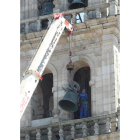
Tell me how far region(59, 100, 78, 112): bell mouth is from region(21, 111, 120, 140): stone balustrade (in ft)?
1.98

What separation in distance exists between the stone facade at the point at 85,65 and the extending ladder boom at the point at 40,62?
1.02 meters

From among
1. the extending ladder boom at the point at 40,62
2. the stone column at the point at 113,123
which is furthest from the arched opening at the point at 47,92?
the stone column at the point at 113,123

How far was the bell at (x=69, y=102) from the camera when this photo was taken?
953 inches

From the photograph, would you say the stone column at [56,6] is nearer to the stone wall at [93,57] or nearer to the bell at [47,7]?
the bell at [47,7]

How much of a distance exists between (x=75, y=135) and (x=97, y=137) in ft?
3.27

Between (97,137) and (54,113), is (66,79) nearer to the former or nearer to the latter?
(54,113)

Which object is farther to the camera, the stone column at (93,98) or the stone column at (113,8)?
the stone column at (113,8)

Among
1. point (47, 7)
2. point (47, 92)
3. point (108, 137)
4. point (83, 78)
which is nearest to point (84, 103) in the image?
point (83, 78)

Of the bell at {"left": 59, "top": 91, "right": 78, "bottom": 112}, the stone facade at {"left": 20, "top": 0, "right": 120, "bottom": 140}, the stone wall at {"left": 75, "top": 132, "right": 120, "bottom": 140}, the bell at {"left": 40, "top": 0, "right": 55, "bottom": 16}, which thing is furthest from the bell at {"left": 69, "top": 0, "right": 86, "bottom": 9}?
the stone wall at {"left": 75, "top": 132, "right": 120, "bottom": 140}

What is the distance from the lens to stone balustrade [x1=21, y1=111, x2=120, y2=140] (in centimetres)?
2336

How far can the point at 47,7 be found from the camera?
1096 inches

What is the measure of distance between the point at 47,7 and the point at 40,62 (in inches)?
266

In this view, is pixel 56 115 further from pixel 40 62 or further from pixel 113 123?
pixel 40 62

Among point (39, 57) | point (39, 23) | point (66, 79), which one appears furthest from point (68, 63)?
point (39, 57)
